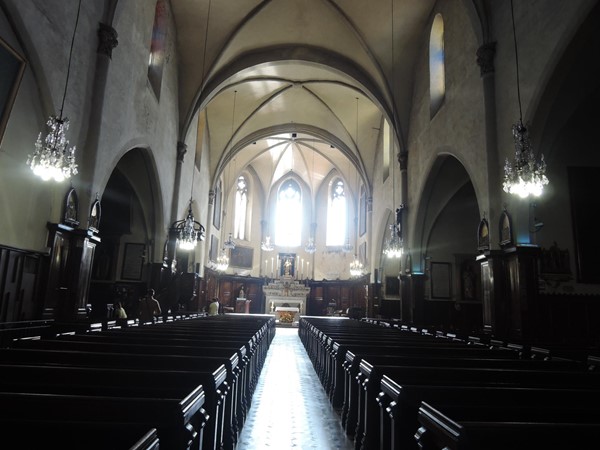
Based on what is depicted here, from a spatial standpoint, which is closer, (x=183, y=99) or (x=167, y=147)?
(x=167, y=147)

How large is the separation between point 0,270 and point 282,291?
20370 millimetres

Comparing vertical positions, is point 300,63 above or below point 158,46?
above

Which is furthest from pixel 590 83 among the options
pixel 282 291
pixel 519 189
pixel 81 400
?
pixel 282 291

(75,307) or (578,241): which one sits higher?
(578,241)

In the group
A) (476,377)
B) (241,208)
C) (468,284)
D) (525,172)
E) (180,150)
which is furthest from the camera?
(241,208)

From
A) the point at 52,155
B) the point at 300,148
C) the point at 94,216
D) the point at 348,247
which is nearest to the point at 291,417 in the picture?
the point at 52,155

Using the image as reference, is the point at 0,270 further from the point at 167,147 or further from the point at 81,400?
the point at 167,147

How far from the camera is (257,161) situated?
29703 mm

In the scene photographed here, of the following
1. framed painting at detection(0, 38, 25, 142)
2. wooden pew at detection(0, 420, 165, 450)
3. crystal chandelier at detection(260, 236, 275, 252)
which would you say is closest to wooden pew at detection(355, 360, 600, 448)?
wooden pew at detection(0, 420, 165, 450)

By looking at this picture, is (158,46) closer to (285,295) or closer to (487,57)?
(487,57)

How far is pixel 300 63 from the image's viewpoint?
1706 cm

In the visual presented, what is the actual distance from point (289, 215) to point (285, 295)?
278 inches

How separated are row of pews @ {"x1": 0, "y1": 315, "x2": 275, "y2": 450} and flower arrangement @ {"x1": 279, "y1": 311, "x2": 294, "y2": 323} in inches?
854

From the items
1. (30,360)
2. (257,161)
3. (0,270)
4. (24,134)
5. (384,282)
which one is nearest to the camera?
(30,360)
